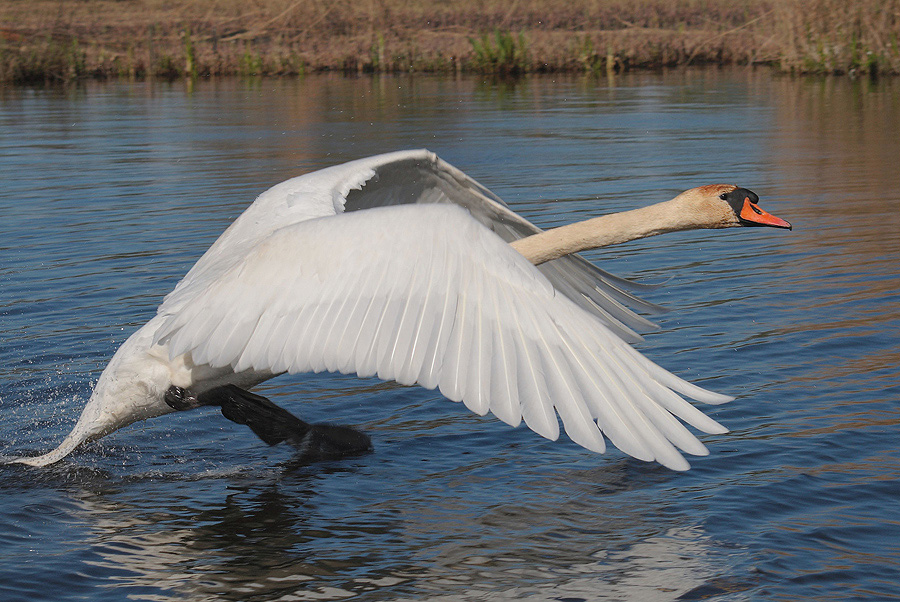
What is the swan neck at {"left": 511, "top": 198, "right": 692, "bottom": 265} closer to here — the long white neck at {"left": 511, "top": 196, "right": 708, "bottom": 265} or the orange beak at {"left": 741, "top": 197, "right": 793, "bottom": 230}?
the long white neck at {"left": 511, "top": 196, "right": 708, "bottom": 265}

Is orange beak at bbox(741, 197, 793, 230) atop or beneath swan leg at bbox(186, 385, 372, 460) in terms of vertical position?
atop

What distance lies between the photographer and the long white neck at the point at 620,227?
557 cm

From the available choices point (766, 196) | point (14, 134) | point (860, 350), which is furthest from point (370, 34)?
point (860, 350)

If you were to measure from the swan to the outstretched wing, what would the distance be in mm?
398

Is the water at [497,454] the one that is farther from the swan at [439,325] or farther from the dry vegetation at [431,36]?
the dry vegetation at [431,36]

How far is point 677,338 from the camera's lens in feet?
24.3

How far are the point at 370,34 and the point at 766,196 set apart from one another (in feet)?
70.2

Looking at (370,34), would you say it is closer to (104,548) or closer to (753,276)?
(753,276)

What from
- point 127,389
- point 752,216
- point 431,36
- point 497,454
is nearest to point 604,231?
point 752,216

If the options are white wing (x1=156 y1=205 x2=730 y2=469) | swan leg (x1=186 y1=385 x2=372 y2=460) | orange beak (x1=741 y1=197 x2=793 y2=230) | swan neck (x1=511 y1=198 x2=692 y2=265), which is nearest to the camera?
white wing (x1=156 y1=205 x2=730 y2=469)

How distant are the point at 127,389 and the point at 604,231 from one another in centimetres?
247

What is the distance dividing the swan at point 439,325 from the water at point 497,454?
0.63 metres

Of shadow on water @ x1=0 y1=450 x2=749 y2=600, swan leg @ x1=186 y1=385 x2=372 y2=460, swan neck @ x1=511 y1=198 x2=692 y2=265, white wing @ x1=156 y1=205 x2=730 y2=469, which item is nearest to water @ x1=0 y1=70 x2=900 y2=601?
shadow on water @ x1=0 y1=450 x2=749 y2=600

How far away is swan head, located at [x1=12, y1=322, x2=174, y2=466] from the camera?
5707mm
